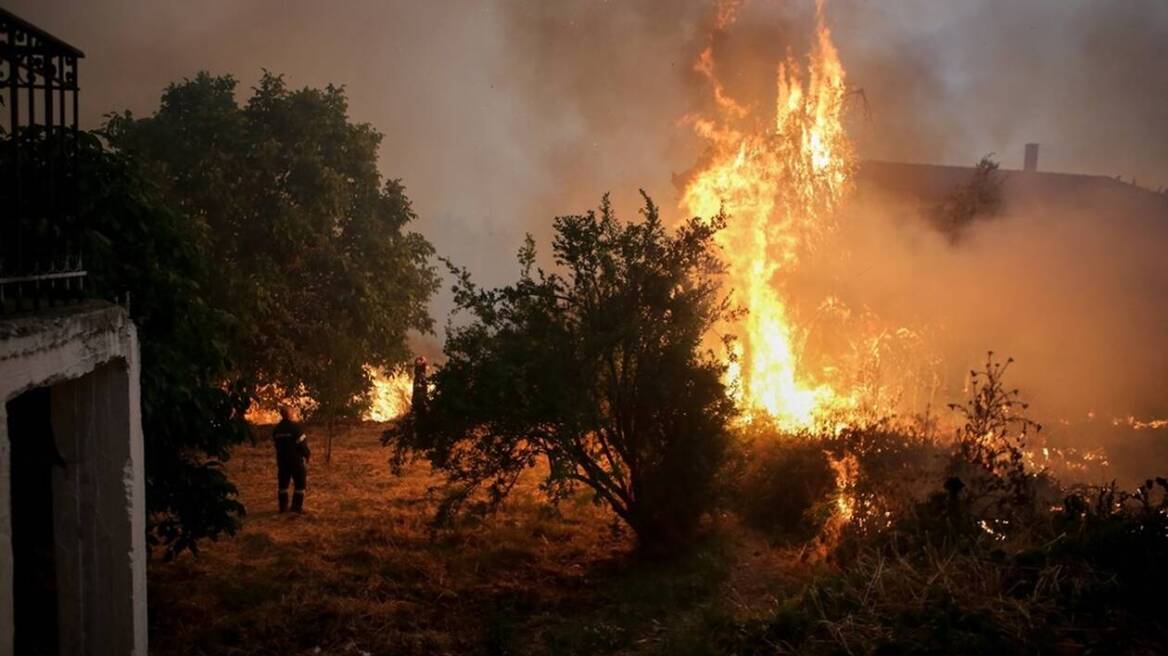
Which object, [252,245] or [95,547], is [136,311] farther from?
[252,245]

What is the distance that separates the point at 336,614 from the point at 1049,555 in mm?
6772

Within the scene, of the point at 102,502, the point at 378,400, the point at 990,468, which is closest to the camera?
the point at 102,502

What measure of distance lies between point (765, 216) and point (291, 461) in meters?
11.0

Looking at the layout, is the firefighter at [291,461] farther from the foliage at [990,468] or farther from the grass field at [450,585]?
the foliage at [990,468]

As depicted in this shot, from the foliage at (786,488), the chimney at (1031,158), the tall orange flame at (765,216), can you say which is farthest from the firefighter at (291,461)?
the chimney at (1031,158)

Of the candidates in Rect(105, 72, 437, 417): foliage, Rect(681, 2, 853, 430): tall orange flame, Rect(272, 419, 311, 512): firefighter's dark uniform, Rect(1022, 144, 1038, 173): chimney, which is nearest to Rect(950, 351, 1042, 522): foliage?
Rect(681, 2, 853, 430): tall orange flame

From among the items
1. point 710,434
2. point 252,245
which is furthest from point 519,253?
point 252,245

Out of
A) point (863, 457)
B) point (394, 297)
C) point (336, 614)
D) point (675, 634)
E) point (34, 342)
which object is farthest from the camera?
point (394, 297)

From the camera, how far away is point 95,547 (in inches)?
201

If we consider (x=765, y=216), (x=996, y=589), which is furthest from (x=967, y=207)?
(x=996, y=589)

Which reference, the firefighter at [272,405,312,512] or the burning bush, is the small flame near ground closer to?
the firefighter at [272,405,312,512]

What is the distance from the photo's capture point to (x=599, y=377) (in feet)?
32.4

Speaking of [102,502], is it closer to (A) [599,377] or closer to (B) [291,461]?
(A) [599,377]

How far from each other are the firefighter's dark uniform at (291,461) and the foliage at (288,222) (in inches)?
158
